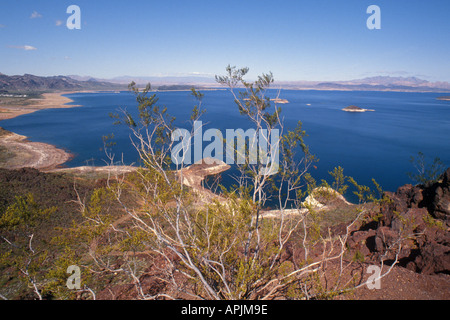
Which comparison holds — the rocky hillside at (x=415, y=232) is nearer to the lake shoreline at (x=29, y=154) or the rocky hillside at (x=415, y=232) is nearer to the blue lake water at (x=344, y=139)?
the blue lake water at (x=344, y=139)

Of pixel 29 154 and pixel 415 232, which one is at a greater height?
pixel 29 154

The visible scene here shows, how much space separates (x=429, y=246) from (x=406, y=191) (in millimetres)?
7186

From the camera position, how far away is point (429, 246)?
390 inches

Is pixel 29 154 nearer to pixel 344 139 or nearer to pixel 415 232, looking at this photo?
pixel 415 232
